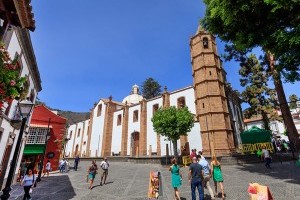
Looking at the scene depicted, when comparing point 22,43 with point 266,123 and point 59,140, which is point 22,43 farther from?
point 266,123

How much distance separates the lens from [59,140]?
23.9 metres

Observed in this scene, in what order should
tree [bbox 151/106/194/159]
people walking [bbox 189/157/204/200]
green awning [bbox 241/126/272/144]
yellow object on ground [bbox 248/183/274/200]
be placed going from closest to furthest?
1. yellow object on ground [bbox 248/183/274/200]
2. people walking [bbox 189/157/204/200]
3. tree [bbox 151/106/194/159]
4. green awning [bbox 241/126/272/144]

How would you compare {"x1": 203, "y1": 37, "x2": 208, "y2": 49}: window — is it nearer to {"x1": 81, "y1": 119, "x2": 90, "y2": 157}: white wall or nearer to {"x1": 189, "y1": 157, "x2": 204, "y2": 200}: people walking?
{"x1": 189, "y1": 157, "x2": 204, "y2": 200}: people walking

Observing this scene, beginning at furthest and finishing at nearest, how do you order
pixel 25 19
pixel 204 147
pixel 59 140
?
pixel 59 140, pixel 204 147, pixel 25 19

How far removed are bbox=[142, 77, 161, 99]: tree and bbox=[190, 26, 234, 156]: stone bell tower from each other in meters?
31.4

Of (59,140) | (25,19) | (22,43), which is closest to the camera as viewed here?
(25,19)

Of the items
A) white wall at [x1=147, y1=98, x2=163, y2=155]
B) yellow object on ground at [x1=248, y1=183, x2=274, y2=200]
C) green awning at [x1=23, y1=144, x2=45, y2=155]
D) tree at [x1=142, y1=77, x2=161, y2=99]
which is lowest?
yellow object on ground at [x1=248, y1=183, x2=274, y2=200]

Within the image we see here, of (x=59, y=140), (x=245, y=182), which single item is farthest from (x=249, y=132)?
(x=59, y=140)

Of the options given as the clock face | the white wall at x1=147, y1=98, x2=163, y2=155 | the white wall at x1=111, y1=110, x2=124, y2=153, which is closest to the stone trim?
the white wall at x1=111, y1=110, x2=124, y2=153

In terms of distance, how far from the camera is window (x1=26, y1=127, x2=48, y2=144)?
73.4ft

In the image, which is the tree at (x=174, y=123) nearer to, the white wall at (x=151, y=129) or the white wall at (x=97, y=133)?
the white wall at (x=151, y=129)

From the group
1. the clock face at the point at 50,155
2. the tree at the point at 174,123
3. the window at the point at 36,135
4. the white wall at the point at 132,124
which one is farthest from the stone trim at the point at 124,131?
the tree at the point at 174,123

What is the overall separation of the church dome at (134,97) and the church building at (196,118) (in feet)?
22.5

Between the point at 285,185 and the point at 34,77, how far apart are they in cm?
1695
